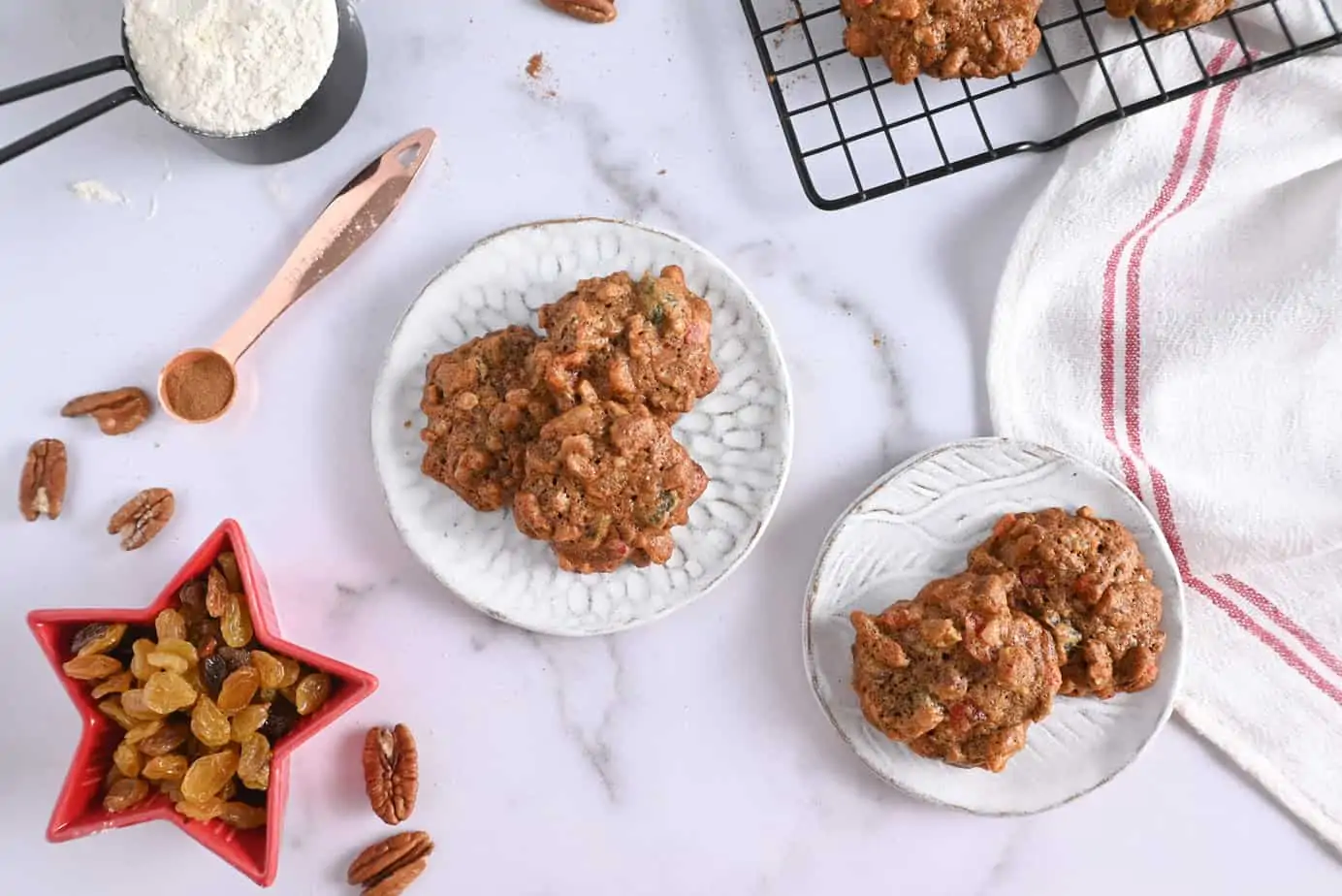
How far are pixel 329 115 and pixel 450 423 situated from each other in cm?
62

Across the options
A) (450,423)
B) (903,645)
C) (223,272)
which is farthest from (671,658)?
(223,272)

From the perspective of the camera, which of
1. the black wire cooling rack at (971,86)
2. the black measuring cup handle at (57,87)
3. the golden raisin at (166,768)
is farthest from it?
the black wire cooling rack at (971,86)

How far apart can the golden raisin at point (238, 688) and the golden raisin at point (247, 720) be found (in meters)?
0.01

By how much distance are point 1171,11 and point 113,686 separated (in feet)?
7.05

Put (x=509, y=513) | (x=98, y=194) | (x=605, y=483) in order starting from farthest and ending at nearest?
(x=98, y=194) → (x=509, y=513) → (x=605, y=483)

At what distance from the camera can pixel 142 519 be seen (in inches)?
82.7

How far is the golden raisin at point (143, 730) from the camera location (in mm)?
1894

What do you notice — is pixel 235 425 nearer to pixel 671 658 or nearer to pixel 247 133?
pixel 247 133

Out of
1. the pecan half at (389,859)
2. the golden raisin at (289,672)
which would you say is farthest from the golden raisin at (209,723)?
the pecan half at (389,859)

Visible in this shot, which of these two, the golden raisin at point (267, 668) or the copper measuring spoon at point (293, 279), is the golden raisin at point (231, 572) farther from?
the copper measuring spoon at point (293, 279)

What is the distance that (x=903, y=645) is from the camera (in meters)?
1.93

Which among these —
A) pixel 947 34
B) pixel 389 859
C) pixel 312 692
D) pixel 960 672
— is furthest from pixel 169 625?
pixel 947 34

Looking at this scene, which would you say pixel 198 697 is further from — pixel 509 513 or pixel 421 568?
pixel 509 513

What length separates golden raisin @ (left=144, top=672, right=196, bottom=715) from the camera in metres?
1.85
